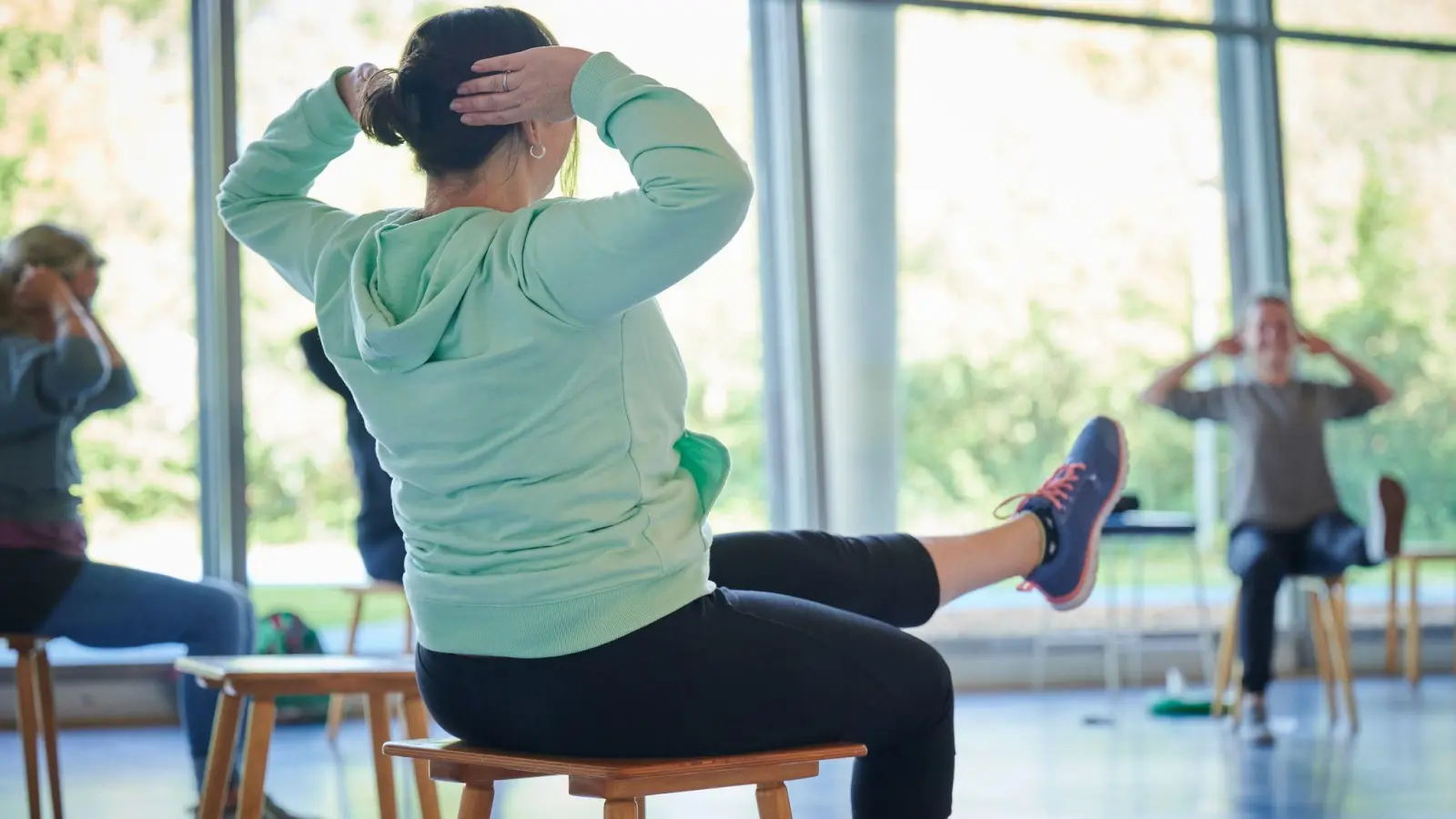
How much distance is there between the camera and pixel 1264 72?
17.8 ft

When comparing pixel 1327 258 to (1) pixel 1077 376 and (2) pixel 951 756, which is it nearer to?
(1) pixel 1077 376

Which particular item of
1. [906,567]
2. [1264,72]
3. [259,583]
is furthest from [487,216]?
[1264,72]

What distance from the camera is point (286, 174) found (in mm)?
1604

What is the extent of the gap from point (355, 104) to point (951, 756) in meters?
0.95

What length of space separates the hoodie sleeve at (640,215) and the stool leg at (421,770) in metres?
0.94

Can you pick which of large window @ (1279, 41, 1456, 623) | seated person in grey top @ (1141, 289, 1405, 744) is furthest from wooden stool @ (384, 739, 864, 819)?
large window @ (1279, 41, 1456, 623)

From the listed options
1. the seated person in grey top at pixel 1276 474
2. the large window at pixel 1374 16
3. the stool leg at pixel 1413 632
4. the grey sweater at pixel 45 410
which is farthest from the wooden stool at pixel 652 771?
the large window at pixel 1374 16

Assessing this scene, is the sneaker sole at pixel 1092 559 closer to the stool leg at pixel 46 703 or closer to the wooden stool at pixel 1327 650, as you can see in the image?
the stool leg at pixel 46 703

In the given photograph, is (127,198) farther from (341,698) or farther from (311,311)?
(341,698)

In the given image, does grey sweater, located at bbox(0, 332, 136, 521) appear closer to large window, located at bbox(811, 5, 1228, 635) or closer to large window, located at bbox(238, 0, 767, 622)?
large window, located at bbox(238, 0, 767, 622)

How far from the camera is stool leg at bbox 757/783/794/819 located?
1.42 meters

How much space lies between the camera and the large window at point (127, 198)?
4.47 m

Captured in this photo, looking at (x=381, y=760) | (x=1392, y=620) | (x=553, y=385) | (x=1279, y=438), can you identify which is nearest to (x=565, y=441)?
(x=553, y=385)

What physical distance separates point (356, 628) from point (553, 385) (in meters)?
3.09
